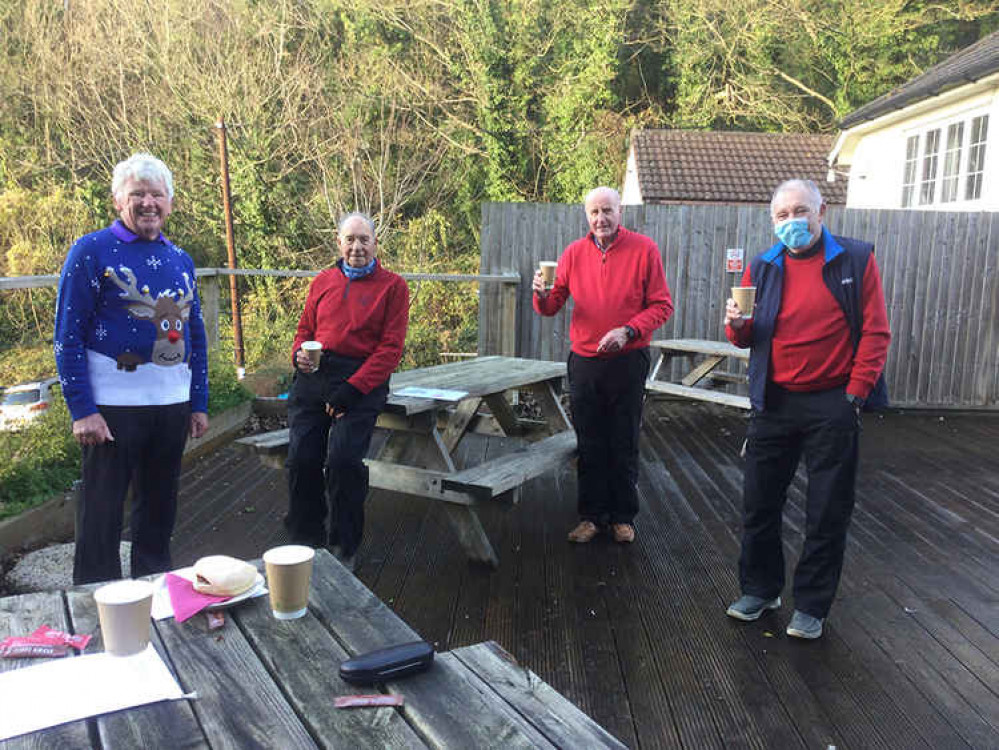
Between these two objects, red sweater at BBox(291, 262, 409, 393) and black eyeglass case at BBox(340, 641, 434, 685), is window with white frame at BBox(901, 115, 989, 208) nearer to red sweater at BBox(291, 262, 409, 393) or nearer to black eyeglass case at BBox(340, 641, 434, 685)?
red sweater at BBox(291, 262, 409, 393)

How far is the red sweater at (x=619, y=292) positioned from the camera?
370 centimetres

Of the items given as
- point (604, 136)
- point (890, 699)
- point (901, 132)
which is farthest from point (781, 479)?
point (604, 136)

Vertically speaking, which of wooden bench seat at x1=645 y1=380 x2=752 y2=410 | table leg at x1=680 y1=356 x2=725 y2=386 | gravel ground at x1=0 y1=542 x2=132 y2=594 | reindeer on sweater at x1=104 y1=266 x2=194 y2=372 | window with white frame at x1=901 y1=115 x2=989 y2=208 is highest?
window with white frame at x1=901 y1=115 x2=989 y2=208

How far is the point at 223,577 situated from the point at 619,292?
98.5 inches

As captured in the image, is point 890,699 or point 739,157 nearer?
point 890,699

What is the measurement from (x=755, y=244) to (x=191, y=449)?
5612 mm

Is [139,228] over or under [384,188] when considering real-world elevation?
under

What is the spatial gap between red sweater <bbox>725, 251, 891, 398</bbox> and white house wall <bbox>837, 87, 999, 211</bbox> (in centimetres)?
731

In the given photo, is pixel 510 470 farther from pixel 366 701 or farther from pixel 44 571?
pixel 366 701

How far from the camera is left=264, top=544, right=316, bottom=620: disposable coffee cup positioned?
1.54 metres

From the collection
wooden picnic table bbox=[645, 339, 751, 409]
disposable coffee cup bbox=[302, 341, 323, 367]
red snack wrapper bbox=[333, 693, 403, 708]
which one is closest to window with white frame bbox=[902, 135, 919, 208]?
wooden picnic table bbox=[645, 339, 751, 409]

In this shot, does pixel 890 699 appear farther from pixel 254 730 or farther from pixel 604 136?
pixel 604 136

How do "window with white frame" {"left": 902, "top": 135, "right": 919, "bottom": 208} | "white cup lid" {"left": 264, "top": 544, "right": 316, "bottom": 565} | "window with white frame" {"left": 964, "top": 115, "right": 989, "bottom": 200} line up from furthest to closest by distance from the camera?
"window with white frame" {"left": 902, "top": 135, "right": 919, "bottom": 208} < "window with white frame" {"left": 964, "top": 115, "right": 989, "bottom": 200} < "white cup lid" {"left": 264, "top": 544, "right": 316, "bottom": 565}

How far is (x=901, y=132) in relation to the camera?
1120cm
